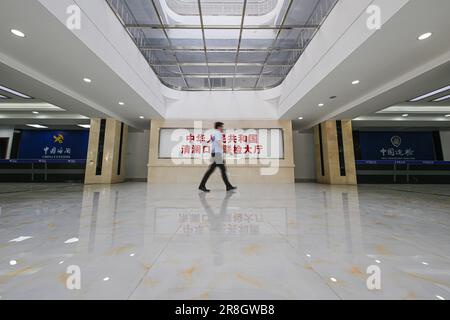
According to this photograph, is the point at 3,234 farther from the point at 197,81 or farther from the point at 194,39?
the point at 197,81

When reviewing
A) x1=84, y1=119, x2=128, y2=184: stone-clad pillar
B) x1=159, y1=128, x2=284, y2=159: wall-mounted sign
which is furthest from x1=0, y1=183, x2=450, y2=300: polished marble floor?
x1=84, y1=119, x2=128, y2=184: stone-clad pillar

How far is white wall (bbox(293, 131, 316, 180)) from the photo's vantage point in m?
10.1

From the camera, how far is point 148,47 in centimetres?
550

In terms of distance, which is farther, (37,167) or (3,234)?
(37,167)

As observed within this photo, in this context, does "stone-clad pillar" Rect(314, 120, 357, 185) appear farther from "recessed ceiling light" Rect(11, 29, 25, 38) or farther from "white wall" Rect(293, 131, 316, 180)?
"recessed ceiling light" Rect(11, 29, 25, 38)

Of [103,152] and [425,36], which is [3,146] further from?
[425,36]

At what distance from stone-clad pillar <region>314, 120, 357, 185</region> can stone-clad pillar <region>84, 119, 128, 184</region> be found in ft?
29.3

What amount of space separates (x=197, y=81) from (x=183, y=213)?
669cm

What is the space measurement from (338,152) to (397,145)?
21.4 feet

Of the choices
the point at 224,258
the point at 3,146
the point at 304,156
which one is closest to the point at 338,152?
the point at 304,156

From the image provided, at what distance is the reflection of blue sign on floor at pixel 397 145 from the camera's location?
11.2 m

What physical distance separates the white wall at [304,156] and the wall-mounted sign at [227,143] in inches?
103

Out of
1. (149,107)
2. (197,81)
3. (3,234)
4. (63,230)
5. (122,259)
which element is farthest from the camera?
(197,81)
